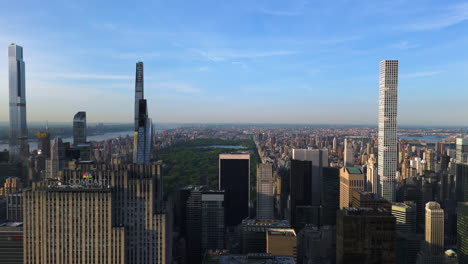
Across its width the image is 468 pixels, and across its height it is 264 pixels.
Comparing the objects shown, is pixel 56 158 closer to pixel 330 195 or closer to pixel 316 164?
pixel 330 195

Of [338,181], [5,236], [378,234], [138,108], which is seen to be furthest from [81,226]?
[338,181]

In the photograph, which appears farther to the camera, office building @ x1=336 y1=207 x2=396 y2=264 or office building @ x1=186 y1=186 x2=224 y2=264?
office building @ x1=186 y1=186 x2=224 y2=264

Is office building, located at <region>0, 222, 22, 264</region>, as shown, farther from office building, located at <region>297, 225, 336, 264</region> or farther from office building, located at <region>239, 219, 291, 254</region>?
office building, located at <region>297, 225, 336, 264</region>

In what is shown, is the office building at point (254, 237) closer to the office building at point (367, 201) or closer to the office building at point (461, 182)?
the office building at point (367, 201)


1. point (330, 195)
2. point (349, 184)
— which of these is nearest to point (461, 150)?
point (330, 195)

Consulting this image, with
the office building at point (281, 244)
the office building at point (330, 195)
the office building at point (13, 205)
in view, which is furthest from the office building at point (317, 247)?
the office building at point (13, 205)

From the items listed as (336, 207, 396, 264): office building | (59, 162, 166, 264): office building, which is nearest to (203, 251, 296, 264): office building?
(336, 207, 396, 264): office building
